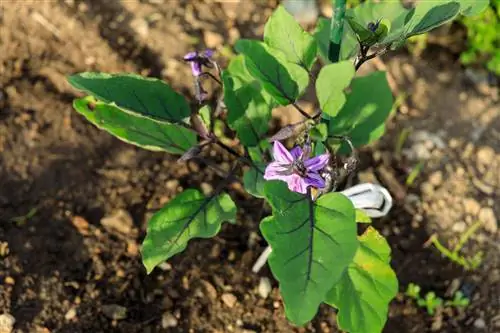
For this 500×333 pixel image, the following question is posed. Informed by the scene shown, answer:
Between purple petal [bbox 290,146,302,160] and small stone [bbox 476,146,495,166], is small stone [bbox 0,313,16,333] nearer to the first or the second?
purple petal [bbox 290,146,302,160]

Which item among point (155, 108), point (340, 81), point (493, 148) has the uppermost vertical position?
point (340, 81)

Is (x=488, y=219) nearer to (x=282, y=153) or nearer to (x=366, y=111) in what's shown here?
(x=366, y=111)

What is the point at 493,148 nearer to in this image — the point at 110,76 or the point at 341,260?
the point at 341,260

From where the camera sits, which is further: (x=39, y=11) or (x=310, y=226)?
(x=39, y=11)

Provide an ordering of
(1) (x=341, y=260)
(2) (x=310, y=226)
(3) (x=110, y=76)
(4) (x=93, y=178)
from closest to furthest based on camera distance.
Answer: (1) (x=341, y=260)
(2) (x=310, y=226)
(3) (x=110, y=76)
(4) (x=93, y=178)

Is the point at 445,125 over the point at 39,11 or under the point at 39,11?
under

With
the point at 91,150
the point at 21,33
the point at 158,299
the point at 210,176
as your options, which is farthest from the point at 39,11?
the point at 158,299

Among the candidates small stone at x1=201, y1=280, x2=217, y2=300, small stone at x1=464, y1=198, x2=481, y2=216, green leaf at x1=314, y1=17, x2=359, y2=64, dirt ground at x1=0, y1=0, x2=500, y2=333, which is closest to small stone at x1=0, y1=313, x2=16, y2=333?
dirt ground at x1=0, y1=0, x2=500, y2=333
